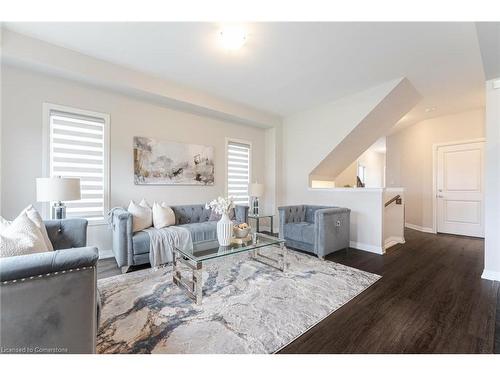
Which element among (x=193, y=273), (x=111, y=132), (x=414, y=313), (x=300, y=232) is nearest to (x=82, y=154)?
(x=111, y=132)

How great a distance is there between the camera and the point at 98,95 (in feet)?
10.8

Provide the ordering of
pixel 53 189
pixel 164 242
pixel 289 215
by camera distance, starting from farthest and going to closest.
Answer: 1. pixel 289 215
2. pixel 164 242
3. pixel 53 189

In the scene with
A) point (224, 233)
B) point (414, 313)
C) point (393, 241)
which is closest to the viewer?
point (414, 313)

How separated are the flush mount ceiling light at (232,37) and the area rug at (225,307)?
107 inches

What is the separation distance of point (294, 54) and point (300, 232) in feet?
8.43

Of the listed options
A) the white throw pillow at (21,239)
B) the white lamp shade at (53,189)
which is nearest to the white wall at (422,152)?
the white throw pillow at (21,239)

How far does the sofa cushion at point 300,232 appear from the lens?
347 centimetres

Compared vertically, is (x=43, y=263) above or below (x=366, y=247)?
above

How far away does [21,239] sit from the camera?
4.34ft

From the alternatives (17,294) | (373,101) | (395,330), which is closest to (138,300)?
(17,294)

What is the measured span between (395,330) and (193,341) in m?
1.53

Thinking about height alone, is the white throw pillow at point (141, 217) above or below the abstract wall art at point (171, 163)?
below

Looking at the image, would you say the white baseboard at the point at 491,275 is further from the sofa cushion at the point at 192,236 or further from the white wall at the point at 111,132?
the white wall at the point at 111,132

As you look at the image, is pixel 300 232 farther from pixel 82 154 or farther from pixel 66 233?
pixel 82 154
